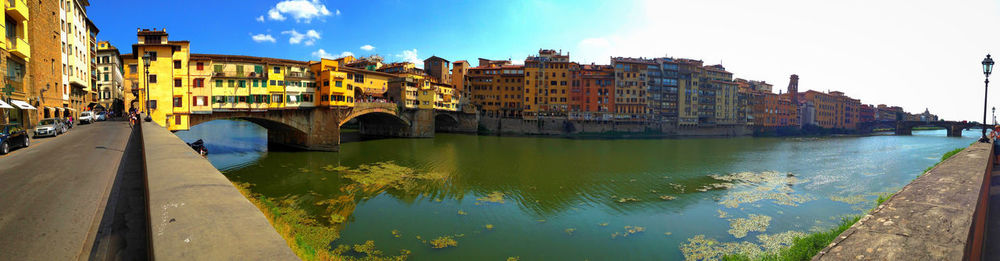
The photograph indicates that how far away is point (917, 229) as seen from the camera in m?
6.65

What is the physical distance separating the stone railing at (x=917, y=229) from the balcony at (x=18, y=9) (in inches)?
1418

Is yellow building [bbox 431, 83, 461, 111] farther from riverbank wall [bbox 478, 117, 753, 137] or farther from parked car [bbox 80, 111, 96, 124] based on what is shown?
parked car [bbox 80, 111, 96, 124]

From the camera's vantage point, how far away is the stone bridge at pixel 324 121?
38.9 m

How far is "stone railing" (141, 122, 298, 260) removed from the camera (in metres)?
3.16

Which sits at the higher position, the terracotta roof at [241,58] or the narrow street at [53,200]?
the terracotta roof at [241,58]

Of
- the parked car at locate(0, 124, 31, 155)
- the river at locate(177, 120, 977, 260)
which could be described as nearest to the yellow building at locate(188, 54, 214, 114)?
the river at locate(177, 120, 977, 260)

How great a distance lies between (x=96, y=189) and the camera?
28.7ft

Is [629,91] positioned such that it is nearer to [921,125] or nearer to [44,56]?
[44,56]

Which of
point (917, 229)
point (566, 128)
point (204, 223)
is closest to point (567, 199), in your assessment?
point (917, 229)

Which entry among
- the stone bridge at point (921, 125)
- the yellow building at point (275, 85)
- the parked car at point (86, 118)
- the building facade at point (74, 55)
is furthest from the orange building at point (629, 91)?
the stone bridge at point (921, 125)

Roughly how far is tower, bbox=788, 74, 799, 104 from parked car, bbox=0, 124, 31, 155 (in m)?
137

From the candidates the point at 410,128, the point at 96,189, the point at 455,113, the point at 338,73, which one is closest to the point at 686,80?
the point at 455,113

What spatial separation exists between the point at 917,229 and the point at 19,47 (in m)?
39.1

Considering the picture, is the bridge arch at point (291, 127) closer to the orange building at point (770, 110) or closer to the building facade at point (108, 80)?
the building facade at point (108, 80)
